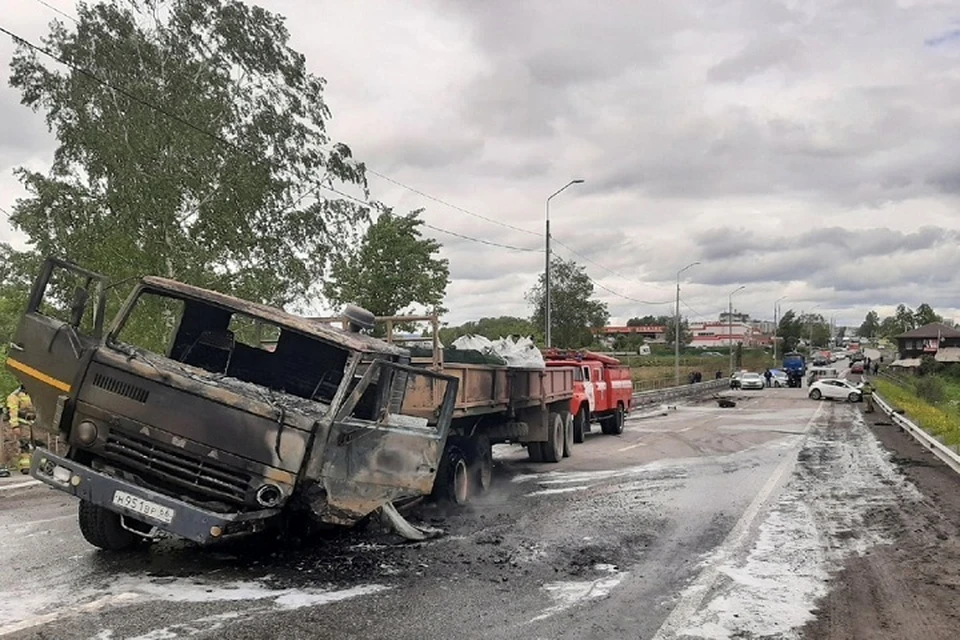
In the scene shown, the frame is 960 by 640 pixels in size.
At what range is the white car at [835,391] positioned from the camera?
41000mm

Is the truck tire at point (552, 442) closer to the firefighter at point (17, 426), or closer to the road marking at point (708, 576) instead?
the road marking at point (708, 576)

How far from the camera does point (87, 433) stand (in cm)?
580

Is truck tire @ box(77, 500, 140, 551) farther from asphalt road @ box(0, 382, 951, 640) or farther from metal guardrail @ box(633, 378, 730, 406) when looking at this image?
metal guardrail @ box(633, 378, 730, 406)

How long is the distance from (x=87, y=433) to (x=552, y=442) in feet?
31.2

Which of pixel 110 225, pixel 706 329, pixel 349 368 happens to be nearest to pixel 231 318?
pixel 349 368

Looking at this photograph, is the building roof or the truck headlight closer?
the truck headlight

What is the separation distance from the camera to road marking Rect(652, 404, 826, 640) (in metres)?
5.11

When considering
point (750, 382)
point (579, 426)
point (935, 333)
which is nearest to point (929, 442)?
point (579, 426)

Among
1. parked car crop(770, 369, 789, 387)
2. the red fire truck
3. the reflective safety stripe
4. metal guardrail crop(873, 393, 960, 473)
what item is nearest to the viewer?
the reflective safety stripe

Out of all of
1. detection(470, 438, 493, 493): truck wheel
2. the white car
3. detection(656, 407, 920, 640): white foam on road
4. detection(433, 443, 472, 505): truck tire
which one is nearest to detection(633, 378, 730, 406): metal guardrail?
the white car

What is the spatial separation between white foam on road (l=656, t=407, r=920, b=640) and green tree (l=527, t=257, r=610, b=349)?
49.5 meters

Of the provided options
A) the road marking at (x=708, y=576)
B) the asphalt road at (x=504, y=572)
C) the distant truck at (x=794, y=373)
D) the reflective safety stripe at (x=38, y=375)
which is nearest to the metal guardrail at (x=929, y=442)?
the asphalt road at (x=504, y=572)

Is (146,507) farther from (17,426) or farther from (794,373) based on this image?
(794,373)

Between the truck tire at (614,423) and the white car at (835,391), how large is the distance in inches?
954
